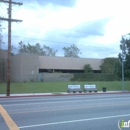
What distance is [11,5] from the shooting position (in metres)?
28.3

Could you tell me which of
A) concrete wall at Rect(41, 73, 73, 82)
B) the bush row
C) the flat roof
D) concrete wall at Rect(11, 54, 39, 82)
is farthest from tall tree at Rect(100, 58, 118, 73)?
concrete wall at Rect(11, 54, 39, 82)

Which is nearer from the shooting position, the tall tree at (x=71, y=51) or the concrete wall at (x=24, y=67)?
the concrete wall at (x=24, y=67)

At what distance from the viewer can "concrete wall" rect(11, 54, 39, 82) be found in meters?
55.5

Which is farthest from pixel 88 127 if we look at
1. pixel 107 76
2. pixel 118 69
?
pixel 107 76

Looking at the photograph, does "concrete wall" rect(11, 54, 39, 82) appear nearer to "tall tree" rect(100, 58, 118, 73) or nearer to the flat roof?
the flat roof

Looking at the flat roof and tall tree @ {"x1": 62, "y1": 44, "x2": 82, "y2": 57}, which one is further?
tall tree @ {"x1": 62, "y1": 44, "x2": 82, "y2": 57}

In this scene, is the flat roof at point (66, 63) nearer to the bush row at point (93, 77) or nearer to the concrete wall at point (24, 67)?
the concrete wall at point (24, 67)

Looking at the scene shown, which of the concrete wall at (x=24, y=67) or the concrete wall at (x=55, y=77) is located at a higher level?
the concrete wall at (x=24, y=67)

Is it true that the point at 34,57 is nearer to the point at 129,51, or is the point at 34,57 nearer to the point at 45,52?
the point at 129,51

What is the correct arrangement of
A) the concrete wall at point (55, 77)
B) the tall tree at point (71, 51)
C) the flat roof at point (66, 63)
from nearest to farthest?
1. the concrete wall at point (55, 77)
2. the flat roof at point (66, 63)
3. the tall tree at point (71, 51)

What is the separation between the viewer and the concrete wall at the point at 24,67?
55.5 metres

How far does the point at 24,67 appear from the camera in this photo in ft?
183

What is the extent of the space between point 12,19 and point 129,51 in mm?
26010

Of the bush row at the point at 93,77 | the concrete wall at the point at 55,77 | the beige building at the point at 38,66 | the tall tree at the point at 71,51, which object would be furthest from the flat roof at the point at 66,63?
the tall tree at the point at 71,51
